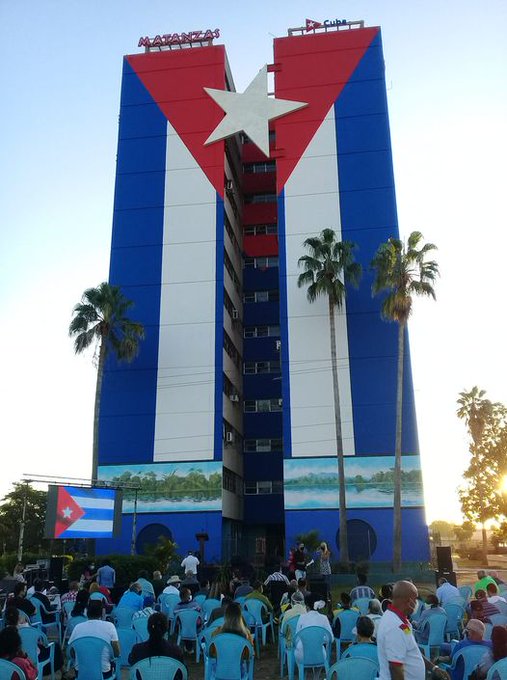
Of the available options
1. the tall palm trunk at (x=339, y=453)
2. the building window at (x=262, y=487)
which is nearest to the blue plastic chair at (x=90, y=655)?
the tall palm trunk at (x=339, y=453)

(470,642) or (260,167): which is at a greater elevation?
(260,167)

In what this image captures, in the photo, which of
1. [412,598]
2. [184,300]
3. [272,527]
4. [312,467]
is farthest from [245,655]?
[272,527]

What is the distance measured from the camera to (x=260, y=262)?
49.7 meters

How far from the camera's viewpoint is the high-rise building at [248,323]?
3597 centimetres

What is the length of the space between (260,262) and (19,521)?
114ft

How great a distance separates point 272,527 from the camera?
4428cm

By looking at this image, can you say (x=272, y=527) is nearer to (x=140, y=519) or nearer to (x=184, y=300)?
(x=140, y=519)

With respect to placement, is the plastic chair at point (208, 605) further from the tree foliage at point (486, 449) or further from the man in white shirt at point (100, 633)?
the tree foliage at point (486, 449)

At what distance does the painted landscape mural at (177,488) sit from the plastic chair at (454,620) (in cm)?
2547

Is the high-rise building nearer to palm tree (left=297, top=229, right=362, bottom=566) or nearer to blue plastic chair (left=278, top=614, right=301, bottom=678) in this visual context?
palm tree (left=297, top=229, right=362, bottom=566)

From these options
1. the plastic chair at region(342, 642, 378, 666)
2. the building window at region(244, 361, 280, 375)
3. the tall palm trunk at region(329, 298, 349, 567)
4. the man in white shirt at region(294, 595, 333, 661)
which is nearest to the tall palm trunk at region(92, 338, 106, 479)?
the tall palm trunk at region(329, 298, 349, 567)

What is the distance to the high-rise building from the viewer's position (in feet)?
118

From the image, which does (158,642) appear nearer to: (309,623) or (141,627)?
(309,623)

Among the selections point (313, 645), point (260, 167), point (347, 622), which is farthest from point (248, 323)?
point (313, 645)
